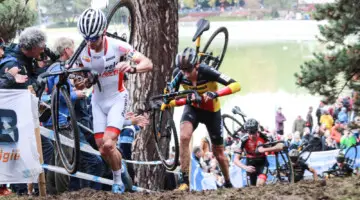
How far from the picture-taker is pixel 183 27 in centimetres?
6956

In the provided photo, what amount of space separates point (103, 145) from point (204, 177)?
16.5 ft

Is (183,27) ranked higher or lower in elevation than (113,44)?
lower

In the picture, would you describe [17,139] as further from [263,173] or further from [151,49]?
[263,173]

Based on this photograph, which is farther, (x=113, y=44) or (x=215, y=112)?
(x=215, y=112)

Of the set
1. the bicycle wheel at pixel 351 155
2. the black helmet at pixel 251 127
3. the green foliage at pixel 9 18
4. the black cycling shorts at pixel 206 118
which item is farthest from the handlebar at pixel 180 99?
the bicycle wheel at pixel 351 155

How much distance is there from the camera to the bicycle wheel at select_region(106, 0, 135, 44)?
33.8 ft

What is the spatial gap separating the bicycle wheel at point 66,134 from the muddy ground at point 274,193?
1.88ft

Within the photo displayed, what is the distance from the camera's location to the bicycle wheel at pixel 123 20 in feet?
33.8

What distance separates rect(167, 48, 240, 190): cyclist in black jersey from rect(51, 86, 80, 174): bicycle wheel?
1.66 metres

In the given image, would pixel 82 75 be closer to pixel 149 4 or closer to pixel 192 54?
pixel 192 54

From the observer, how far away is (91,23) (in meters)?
7.39

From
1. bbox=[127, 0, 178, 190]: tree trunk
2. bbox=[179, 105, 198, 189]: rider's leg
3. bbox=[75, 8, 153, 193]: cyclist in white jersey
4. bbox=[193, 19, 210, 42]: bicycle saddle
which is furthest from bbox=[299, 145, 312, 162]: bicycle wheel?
bbox=[75, 8, 153, 193]: cyclist in white jersey

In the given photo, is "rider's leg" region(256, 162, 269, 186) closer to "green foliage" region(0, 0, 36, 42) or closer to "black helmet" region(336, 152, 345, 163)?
"black helmet" region(336, 152, 345, 163)

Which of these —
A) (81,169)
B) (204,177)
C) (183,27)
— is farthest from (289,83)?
(81,169)
